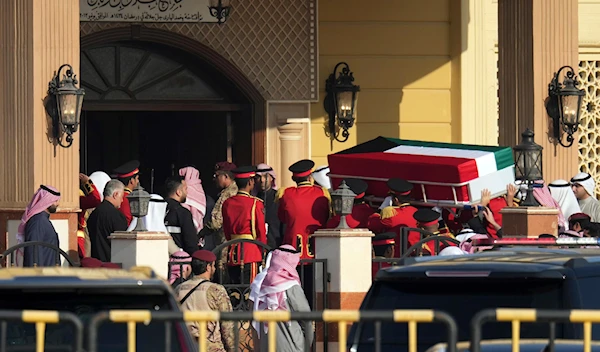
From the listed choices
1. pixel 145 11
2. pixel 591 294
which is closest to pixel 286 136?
pixel 145 11

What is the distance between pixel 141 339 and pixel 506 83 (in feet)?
33.3

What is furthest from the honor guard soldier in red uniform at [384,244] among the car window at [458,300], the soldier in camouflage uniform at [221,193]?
the car window at [458,300]

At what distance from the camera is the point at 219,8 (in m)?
17.9

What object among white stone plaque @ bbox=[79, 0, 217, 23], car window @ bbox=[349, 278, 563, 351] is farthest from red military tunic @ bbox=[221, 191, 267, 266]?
car window @ bbox=[349, 278, 563, 351]

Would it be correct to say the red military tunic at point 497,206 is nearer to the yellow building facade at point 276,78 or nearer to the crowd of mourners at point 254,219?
the crowd of mourners at point 254,219

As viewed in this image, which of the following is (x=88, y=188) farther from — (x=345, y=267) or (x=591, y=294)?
(x=591, y=294)

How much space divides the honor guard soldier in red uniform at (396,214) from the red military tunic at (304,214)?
466mm

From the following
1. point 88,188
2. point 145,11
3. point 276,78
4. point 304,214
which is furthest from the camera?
point 276,78

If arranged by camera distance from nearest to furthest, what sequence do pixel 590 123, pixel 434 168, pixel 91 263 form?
pixel 91 263, pixel 434 168, pixel 590 123

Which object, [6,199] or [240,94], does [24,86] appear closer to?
[6,199]

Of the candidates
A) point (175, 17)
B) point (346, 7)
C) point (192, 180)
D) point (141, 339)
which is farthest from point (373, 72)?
point (141, 339)

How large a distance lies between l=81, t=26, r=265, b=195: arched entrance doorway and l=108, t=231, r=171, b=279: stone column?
18.0 feet

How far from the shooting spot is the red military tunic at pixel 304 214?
44.7 feet

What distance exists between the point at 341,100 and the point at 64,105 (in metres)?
5.05
